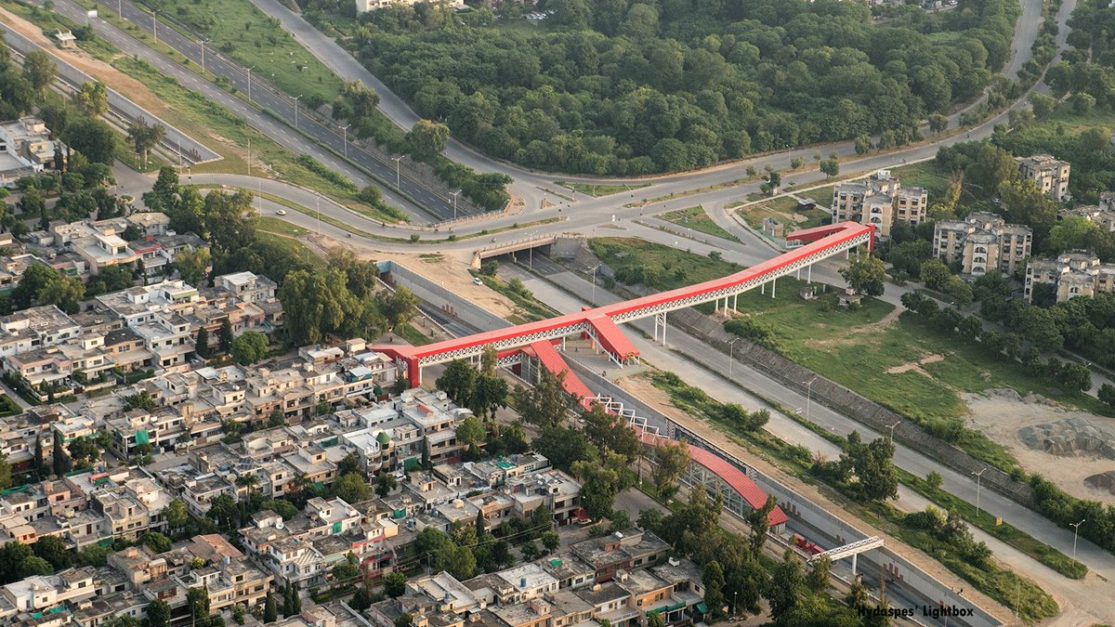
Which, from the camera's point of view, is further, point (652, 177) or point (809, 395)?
point (652, 177)

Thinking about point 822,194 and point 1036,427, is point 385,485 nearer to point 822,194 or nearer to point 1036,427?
point 1036,427

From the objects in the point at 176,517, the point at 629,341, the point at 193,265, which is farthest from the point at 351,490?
the point at 193,265

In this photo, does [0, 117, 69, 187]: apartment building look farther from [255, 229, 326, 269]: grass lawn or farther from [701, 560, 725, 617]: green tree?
[701, 560, 725, 617]: green tree

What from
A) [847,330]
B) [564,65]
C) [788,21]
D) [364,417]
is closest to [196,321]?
[364,417]

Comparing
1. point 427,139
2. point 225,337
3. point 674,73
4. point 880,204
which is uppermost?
point 674,73

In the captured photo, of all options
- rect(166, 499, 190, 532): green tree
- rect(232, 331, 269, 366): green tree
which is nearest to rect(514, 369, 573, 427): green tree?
rect(232, 331, 269, 366): green tree
